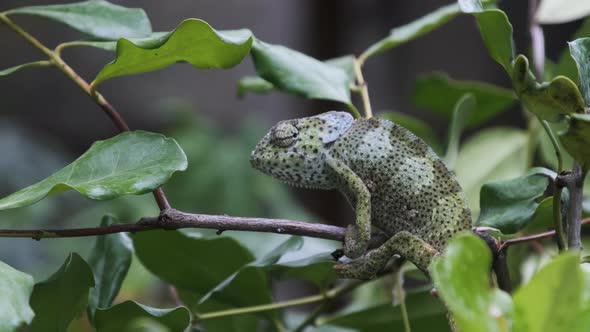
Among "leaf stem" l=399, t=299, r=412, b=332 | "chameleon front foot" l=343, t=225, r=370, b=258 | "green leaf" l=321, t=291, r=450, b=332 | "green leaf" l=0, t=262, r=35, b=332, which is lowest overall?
"green leaf" l=321, t=291, r=450, b=332

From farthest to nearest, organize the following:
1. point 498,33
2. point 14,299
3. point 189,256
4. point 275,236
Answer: point 275,236 → point 189,256 → point 498,33 → point 14,299

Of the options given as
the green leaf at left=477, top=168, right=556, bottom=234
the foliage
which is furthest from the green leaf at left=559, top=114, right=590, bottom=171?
the green leaf at left=477, top=168, right=556, bottom=234

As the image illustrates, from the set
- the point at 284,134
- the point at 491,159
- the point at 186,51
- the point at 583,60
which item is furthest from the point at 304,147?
the point at 491,159

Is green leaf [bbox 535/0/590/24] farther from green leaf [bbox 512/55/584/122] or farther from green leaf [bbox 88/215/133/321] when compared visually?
green leaf [bbox 88/215/133/321]

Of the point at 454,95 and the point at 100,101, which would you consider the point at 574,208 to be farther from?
the point at 454,95

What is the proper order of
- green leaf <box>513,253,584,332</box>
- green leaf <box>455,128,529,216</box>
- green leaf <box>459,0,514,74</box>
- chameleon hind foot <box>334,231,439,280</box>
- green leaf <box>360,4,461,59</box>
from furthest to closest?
1. green leaf <box>455,128,529,216</box>
2. green leaf <box>360,4,461,59</box>
3. chameleon hind foot <box>334,231,439,280</box>
4. green leaf <box>459,0,514,74</box>
5. green leaf <box>513,253,584,332</box>

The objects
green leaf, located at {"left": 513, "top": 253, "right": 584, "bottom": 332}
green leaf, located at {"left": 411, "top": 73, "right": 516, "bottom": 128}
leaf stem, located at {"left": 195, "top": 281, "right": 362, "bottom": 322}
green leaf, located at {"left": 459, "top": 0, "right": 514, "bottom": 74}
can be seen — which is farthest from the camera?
green leaf, located at {"left": 411, "top": 73, "right": 516, "bottom": 128}

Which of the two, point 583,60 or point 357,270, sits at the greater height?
point 583,60
